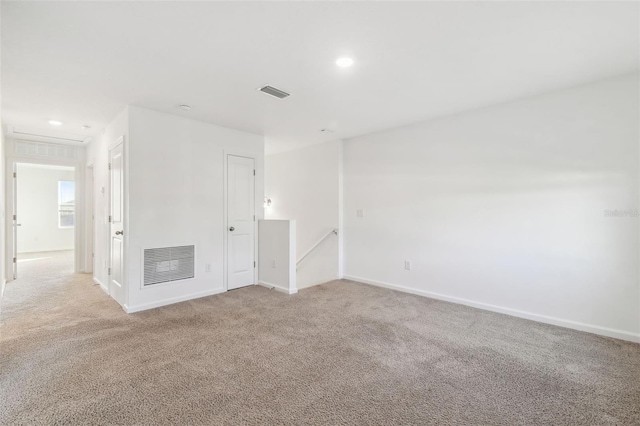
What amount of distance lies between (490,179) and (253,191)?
132 inches

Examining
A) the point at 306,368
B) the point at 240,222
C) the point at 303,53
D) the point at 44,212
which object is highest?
the point at 303,53

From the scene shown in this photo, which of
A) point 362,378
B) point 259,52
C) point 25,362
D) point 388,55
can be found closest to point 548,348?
point 362,378

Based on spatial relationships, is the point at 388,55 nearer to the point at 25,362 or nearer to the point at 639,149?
the point at 639,149

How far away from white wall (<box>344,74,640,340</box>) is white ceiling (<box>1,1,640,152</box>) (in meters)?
0.37

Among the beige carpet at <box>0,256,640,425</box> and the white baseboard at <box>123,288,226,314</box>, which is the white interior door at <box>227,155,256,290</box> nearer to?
the white baseboard at <box>123,288,226,314</box>

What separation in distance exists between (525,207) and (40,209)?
37.5 feet

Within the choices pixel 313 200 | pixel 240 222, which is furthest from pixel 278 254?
pixel 313 200

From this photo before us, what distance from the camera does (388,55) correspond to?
2.35 meters

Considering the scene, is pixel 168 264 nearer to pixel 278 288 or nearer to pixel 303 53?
pixel 278 288

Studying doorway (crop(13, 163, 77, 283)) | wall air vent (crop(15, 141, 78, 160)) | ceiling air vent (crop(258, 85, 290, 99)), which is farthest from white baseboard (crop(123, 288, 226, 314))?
doorway (crop(13, 163, 77, 283))

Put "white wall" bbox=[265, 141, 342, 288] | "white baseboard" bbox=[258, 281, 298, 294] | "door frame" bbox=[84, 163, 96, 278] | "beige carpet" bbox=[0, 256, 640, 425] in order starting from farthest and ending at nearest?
"door frame" bbox=[84, 163, 96, 278] → "white wall" bbox=[265, 141, 342, 288] → "white baseboard" bbox=[258, 281, 298, 294] → "beige carpet" bbox=[0, 256, 640, 425]

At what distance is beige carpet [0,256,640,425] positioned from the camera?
5.71ft

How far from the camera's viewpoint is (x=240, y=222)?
4.51 m

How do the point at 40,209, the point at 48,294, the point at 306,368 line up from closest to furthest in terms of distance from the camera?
the point at 306,368 → the point at 48,294 → the point at 40,209
